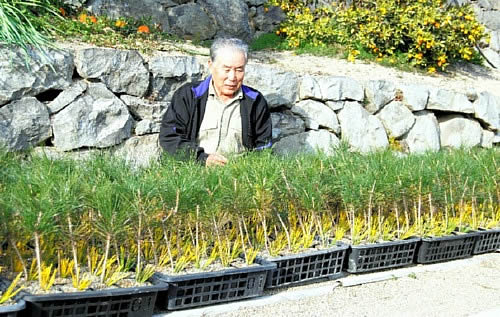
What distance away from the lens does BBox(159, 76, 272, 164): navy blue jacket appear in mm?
5145

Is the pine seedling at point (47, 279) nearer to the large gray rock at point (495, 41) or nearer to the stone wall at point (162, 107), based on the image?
the stone wall at point (162, 107)

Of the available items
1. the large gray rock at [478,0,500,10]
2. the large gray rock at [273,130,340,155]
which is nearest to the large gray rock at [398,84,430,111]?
the large gray rock at [273,130,340,155]

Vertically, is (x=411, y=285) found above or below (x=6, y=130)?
below

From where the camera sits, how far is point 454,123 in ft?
25.0

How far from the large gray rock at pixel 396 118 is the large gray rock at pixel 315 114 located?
2.18 feet

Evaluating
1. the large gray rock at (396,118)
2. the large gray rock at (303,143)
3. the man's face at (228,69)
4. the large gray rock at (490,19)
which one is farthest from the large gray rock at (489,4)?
the man's face at (228,69)

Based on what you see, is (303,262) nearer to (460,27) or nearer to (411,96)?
(411,96)

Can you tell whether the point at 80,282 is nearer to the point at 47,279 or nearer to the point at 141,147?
the point at 47,279

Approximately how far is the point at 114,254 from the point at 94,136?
2143 mm

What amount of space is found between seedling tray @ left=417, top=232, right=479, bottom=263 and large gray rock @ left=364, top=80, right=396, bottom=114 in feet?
7.51

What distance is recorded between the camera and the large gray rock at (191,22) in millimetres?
8133

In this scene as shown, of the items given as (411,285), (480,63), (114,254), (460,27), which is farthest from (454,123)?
(114,254)

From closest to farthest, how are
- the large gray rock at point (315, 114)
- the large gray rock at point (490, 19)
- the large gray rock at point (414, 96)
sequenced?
the large gray rock at point (315, 114)
the large gray rock at point (414, 96)
the large gray rock at point (490, 19)

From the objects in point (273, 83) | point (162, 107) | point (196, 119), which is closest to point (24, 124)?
point (162, 107)
